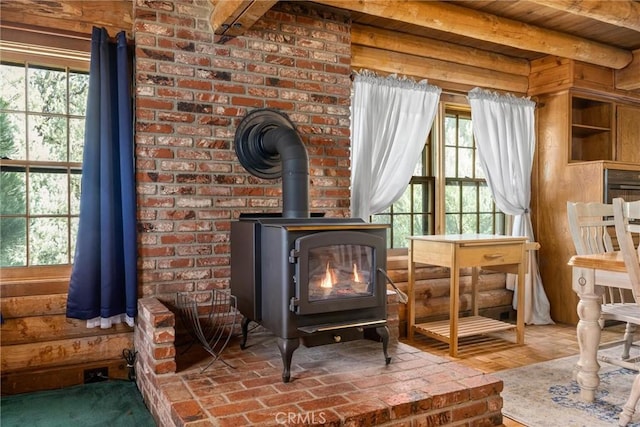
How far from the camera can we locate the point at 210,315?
9.50ft

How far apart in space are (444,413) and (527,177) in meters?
3.08

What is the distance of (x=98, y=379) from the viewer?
9.19 feet

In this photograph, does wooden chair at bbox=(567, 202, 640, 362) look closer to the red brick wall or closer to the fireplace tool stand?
the red brick wall

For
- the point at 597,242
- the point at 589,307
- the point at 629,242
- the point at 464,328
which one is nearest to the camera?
the point at 629,242

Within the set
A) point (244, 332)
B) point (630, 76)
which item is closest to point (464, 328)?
point (244, 332)

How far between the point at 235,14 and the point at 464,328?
2808 millimetres

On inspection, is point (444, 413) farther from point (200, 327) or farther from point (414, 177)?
point (414, 177)

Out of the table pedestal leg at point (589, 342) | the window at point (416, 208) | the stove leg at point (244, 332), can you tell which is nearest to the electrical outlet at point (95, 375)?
the stove leg at point (244, 332)

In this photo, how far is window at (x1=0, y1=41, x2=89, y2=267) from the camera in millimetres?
2734

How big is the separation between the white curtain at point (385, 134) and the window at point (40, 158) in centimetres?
193

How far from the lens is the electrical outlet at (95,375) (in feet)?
9.11

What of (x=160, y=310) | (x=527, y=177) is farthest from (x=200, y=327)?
(x=527, y=177)

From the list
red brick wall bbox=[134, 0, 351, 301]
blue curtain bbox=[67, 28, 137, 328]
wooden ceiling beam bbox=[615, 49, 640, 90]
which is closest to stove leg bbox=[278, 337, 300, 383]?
red brick wall bbox=[134, 0, 351, 301]

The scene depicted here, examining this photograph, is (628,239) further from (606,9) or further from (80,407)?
(80,407)
